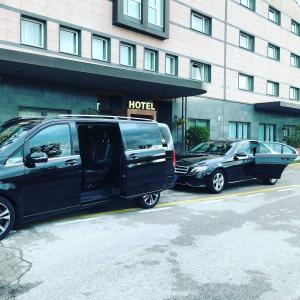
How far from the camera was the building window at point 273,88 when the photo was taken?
3160cm

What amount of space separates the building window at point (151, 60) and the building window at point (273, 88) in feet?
45.6

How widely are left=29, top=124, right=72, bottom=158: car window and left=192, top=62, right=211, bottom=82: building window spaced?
17.9 m

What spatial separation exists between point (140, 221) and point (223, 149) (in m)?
5.44

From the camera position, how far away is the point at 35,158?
241 inches

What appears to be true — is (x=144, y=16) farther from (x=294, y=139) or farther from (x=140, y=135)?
(x=294, y=139)

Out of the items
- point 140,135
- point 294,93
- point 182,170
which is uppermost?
point 294,93

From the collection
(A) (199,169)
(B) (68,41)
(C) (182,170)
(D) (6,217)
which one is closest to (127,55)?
(B) (68,41)

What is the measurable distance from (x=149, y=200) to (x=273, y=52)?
27.5m

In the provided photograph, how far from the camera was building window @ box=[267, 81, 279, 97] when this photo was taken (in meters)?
31.6

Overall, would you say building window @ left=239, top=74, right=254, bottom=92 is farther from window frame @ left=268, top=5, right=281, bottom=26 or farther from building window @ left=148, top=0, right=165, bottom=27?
building window @ left=148, top=0, right=165, bottom=27

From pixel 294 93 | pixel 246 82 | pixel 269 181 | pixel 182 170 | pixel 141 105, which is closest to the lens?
pixel 182 170

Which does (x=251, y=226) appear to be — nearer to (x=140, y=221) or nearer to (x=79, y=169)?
(x=140, y=221)

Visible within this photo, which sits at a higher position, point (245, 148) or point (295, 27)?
point (295, 27)

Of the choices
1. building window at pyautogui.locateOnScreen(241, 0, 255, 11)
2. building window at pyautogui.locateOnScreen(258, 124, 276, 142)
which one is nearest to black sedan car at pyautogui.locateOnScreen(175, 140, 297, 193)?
building window at pyautogui.locateOnScreen(258, 124, 276, 142)
